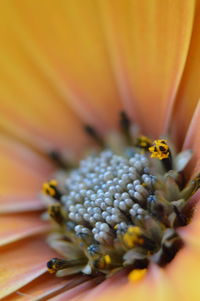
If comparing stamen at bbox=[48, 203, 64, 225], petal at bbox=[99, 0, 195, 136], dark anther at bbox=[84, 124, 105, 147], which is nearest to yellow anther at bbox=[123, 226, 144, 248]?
stamen at bbox=[48, 203, 64, 225]

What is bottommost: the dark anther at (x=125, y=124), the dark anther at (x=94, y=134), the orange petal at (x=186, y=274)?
the orange petal at (x=186, y=274)

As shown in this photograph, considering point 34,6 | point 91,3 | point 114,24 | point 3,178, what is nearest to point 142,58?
point 114,24

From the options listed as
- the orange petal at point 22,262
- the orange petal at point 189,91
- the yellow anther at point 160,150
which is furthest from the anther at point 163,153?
the orange petal at point 22,262

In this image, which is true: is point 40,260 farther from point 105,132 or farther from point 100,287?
point 105,132

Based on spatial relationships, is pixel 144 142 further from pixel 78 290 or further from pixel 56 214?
pixel 78 290

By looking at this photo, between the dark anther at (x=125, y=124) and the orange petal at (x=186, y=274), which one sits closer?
the orange petal at (x=186, y=274)

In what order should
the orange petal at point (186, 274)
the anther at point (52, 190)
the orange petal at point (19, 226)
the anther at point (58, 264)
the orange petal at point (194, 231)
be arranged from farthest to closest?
the anther at point (52, 190)
the orange petal at point (19, 226)
the anther at point (58, 264)
the orange petal at point (194, 231)
the orange petal at point (186, 274)

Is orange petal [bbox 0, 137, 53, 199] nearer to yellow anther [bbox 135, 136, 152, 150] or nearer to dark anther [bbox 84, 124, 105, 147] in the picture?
dark anther [bbox 84, 124, 105, 147]

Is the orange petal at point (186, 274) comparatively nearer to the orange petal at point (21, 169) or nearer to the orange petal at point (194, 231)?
the orange petal at point (194, 231)
